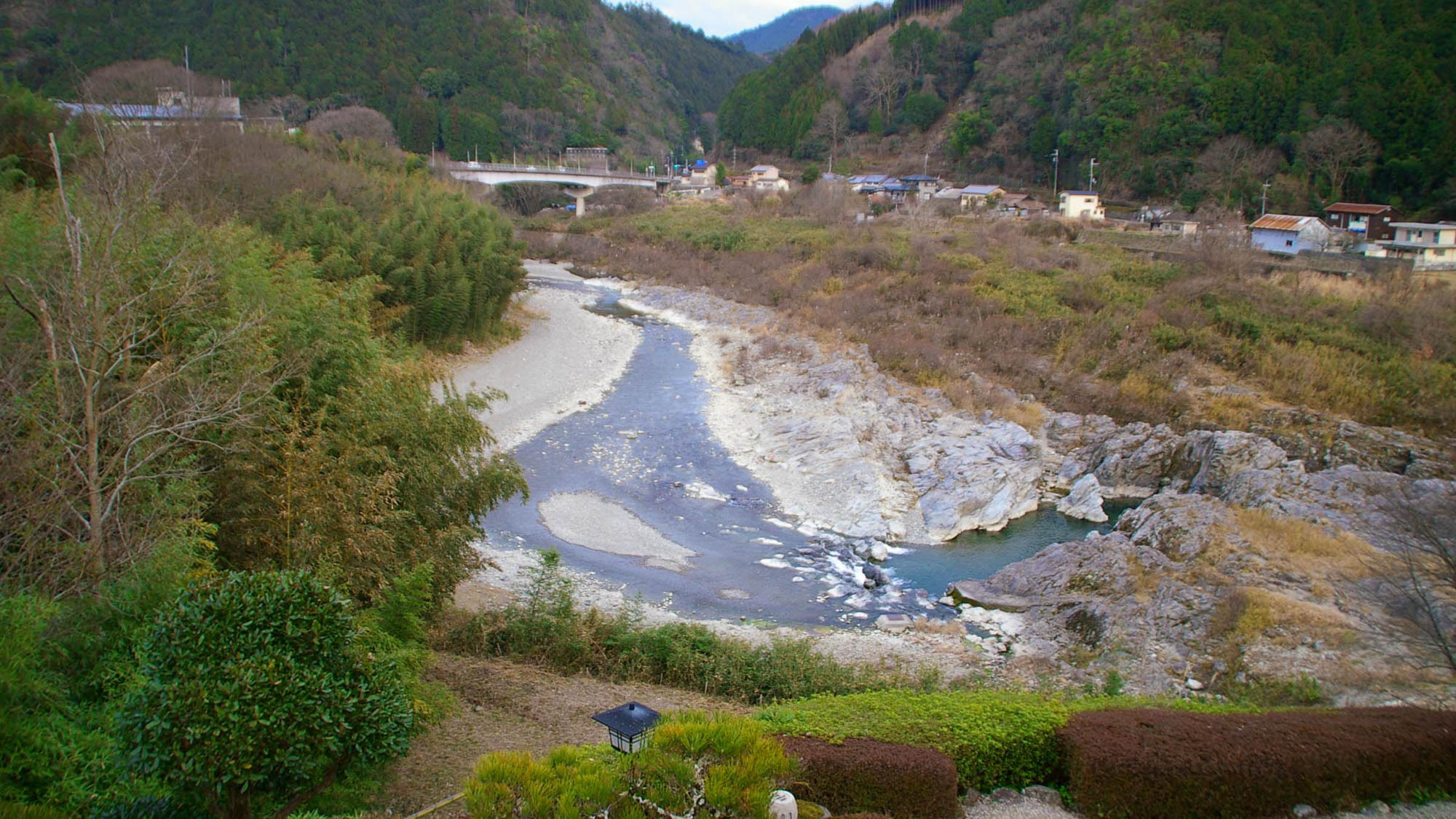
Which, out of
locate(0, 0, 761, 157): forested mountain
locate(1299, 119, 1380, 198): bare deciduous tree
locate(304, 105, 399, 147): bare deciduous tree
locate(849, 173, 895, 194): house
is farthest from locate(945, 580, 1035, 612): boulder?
locate(849, 173, 895, 194): house

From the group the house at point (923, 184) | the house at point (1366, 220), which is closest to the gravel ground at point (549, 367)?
the house at point (1366, 220)

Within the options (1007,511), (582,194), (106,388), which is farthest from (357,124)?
(106,388)

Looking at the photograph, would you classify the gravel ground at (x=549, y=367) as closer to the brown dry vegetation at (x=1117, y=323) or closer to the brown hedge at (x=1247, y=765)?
the brown dry vegetation at (x=1117, y=323)

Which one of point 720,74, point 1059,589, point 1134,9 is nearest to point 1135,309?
point 1059,589

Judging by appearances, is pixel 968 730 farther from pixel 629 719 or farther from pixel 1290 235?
pixel 1290 235

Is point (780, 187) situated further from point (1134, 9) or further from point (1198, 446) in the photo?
point (1198, 446)

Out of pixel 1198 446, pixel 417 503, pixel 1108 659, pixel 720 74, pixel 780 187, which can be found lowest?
pixel 1108 659
